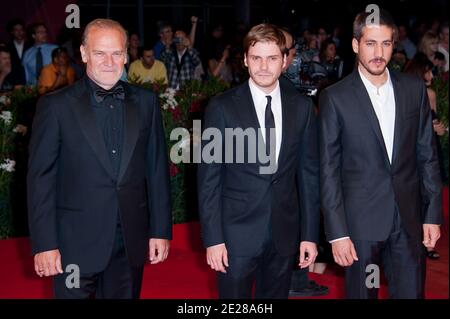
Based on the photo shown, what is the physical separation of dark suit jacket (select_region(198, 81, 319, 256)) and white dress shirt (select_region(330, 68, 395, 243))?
330 mm

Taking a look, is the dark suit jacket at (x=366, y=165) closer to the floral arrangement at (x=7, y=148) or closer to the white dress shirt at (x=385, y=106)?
the white dress shirt at (x=385, y=106)

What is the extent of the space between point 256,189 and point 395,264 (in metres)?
0.77

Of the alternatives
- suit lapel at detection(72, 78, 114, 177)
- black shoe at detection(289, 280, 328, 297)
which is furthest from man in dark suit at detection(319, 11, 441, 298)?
black shoe at detection(289, 280, 328, 297)

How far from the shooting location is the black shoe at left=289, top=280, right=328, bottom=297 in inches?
247

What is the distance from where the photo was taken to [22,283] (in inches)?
258

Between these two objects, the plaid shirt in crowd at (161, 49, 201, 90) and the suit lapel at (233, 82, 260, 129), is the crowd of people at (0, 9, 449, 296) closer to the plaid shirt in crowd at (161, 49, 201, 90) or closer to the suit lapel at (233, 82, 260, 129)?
the plaid shirt in crowd at (161, 49, 201, 90)

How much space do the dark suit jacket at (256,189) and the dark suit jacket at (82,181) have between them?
32cm

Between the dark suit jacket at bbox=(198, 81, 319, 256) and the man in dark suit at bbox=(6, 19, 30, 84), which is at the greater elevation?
the man in dark suit at bbox=(6, 19, 30, 84)

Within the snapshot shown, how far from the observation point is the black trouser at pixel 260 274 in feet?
14.6

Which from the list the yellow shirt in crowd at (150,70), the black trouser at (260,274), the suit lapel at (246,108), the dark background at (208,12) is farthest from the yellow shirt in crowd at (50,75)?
the black trouser at (260,274)

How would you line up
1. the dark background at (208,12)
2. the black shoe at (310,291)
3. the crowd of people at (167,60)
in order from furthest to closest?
the dark background at (208,12) → the crowd of people at (167,60) → the black shoe at (310,291)

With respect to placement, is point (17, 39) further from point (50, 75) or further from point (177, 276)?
point (177, 276)
